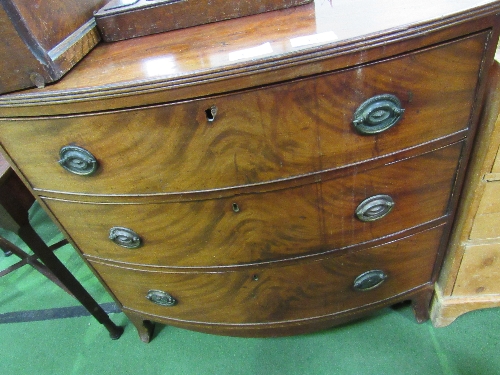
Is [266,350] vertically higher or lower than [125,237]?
lower

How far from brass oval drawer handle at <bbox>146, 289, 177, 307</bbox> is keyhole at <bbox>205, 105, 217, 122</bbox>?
0.60 metres

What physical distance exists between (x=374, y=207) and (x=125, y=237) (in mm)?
581

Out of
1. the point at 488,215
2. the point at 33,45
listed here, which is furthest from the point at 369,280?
the point at 33,45

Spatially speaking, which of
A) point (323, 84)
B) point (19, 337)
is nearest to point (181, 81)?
point (323, 84)

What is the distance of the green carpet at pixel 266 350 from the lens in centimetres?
114

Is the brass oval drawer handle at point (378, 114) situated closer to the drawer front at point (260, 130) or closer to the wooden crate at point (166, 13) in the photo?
the drawer front at point (260, 130)

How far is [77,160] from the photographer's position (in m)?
0.70

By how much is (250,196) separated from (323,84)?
269 mm

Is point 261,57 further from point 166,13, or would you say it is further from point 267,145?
point 166,13

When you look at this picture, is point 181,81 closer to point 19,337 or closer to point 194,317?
point 194,317

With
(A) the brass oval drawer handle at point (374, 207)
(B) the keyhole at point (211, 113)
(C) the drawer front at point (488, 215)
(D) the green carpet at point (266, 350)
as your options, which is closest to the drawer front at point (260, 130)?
(B) the keyhole at point (211, 113)

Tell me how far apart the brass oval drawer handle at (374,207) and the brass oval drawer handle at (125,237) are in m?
0.52

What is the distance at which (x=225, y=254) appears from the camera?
2.83 ft

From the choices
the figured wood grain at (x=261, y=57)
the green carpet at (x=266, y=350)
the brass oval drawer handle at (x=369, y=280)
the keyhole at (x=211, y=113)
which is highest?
the figured wood grain at (x=261, y=57)
